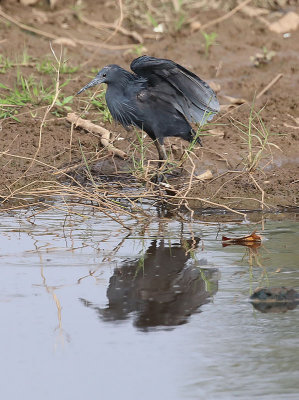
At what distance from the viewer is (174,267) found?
190 inches

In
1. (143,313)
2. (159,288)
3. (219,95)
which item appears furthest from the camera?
(219,95)

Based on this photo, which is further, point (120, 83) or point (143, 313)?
point (120, 83)

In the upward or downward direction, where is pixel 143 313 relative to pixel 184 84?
downward

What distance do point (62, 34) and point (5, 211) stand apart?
4.15 m

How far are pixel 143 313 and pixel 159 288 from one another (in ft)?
1.32

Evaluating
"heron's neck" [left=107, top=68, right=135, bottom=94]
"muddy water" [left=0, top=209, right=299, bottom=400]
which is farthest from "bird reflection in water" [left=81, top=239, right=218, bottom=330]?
"heron's neck" [left=107, top=68, right=135, bottom=94]

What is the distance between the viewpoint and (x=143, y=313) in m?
4.09

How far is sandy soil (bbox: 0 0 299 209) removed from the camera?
6.71 meters

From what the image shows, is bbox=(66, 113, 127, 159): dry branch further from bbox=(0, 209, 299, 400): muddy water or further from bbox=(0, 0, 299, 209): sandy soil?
bbox=(0, 209, 299, 400): muddy water

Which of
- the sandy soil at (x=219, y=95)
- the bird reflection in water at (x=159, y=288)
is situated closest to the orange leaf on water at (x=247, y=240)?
the bird reflection in water at (x=159, y=288)

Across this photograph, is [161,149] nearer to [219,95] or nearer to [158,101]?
[158,101]

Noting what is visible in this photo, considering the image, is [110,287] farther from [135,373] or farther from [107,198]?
[107,198]

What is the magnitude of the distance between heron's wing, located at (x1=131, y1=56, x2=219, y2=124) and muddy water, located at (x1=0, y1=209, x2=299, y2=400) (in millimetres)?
1229

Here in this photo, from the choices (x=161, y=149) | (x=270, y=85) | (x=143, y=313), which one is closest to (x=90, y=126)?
(x=161, y=149)
